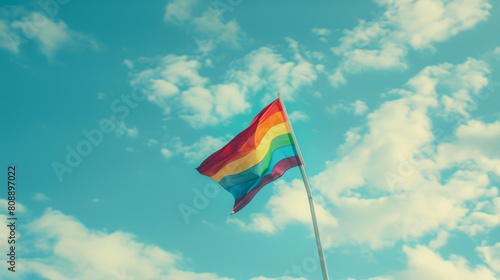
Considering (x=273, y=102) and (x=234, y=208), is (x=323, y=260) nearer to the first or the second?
(x=234, y=208)

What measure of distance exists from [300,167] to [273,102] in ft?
10.0

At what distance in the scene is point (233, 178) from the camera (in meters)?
17.4

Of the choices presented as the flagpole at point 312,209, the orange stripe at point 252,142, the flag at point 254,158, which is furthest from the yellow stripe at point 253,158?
the flagpole at point 312,209

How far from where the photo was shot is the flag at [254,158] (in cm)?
1717

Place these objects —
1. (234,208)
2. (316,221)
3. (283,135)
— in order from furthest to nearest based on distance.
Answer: (283,135)
(234,208)
(316,221)

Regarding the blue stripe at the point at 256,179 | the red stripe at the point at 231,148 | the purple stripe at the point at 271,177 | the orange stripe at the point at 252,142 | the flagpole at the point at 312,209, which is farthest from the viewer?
the red stripe at the point at 231,148

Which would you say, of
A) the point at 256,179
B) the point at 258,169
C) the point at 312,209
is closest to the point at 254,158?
the point at 258,169

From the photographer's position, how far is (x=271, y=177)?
17.2 metres

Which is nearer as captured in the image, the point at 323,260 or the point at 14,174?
the point at 323,260

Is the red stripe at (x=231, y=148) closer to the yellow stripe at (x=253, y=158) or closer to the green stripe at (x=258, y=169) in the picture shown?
the yellow stripe at (x=253, y=158)

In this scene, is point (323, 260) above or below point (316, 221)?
below

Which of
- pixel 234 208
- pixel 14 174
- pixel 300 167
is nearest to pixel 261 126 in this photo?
pixel 300 167

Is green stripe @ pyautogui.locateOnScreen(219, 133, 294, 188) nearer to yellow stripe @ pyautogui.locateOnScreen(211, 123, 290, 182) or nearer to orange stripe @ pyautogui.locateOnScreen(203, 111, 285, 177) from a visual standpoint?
yellow stripe @ pyautogui.locateOnScreen(211, 123, 290, 182)

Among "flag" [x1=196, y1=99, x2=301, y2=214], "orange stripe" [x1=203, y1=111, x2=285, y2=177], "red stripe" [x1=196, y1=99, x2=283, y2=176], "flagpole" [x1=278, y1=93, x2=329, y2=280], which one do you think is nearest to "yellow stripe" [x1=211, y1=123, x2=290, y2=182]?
"flag" [x1=196, y1=99, x2=301, y2=214]
